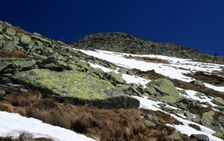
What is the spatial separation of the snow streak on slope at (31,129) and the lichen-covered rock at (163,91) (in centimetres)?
1516

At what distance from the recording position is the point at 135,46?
111375mm

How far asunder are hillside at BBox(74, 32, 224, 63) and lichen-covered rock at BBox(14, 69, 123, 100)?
269 ft

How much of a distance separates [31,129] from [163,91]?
1831 centimetres

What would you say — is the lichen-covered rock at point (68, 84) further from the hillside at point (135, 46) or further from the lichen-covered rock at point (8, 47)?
the hillside at point (135, 46)

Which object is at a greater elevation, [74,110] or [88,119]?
[74,110]

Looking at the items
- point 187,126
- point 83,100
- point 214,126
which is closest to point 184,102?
point 214,126

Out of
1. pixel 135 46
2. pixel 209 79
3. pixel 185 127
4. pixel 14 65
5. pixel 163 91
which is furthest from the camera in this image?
pixel 135 46

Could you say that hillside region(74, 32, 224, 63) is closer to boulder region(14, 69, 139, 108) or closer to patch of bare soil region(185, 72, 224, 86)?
patch of bare soil region(185, 72, 224, 86)

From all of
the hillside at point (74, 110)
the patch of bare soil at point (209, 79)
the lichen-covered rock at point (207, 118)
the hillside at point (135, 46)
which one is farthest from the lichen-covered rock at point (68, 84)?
the hillside at point (135, 46)

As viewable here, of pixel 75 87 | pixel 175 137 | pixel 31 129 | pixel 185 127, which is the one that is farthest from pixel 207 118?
pixel 31 129

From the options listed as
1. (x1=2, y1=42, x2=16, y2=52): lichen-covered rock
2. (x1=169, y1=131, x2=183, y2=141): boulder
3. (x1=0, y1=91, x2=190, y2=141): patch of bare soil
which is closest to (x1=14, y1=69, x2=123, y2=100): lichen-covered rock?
(x1=0, y1=91, x2=190, y2=141): patch of bare soil

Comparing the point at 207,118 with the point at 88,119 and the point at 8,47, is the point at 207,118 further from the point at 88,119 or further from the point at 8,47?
the point at 88,119

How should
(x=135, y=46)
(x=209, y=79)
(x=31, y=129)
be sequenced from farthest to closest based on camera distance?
(x=135, y=46), (x=209, y=79), (x=31, y=129)

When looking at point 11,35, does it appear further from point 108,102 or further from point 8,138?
point 8,138
